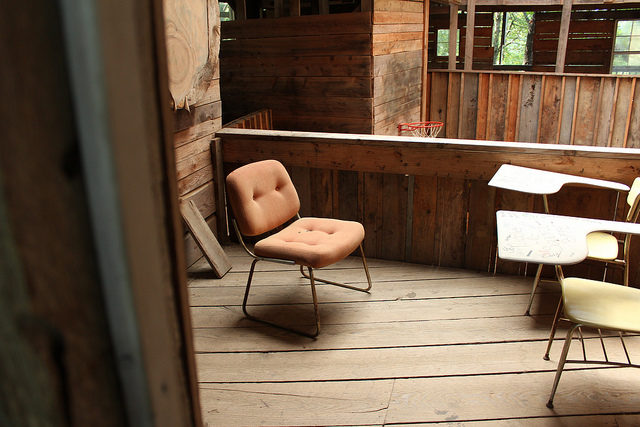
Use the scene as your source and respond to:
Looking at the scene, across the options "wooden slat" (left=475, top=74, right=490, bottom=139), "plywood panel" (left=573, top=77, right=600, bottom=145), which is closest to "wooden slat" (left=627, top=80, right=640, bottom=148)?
"plywood panel" (left=573, top=77, right=600, bottom=145)

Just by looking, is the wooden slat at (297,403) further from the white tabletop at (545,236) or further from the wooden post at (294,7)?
the wooden post at (294,7)

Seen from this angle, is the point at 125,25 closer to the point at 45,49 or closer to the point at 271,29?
the point at 45,49

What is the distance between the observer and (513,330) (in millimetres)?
2664

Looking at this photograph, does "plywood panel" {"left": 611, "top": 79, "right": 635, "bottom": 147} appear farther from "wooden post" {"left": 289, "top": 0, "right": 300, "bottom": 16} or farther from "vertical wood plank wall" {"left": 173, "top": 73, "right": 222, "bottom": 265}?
"vertical wood plank wall" {"left": 173, "top": 73, "right": 222, "bottom": 265}

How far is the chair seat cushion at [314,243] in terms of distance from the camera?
258 cm

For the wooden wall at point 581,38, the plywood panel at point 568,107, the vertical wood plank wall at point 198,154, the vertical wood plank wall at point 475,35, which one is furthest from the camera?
the vertical wood plank wall at point 475,35

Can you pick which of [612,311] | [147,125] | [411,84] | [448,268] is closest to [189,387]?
[147,125]

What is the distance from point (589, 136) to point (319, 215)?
453cm

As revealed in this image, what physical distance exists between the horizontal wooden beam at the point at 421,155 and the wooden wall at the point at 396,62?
1695 millimetres

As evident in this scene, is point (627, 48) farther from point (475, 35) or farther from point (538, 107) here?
point (538, 107)

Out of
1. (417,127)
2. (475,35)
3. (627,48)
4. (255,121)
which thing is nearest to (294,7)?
(255,121)

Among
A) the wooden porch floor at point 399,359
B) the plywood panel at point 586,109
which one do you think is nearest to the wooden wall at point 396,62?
the plywood panel at point 586,109

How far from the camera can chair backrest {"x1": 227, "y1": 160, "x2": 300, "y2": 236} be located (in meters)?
2.72

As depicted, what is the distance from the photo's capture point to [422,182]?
10.8 feet
